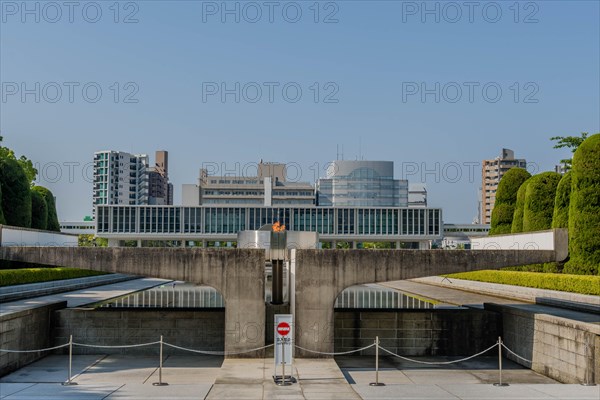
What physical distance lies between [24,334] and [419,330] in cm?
1606

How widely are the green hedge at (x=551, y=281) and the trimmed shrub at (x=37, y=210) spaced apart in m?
34.3

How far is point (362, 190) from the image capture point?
611 feet

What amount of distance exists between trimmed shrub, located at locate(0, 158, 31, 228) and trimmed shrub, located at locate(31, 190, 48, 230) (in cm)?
568

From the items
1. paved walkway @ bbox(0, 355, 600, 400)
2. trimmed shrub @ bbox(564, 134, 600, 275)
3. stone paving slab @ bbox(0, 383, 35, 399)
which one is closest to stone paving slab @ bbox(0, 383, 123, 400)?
paved walkway @ bbox(0, 355, 600, 400)

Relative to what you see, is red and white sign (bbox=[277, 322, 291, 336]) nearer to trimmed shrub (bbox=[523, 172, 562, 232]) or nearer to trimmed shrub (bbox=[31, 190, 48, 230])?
trimmed shrub (bbox=[523, 172, 562, 232])

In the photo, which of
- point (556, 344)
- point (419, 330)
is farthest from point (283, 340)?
point (419, 330)

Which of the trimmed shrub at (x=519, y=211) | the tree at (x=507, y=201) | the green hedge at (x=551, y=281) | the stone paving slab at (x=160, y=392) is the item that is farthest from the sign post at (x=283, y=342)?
the tree at (x=507, y=201)

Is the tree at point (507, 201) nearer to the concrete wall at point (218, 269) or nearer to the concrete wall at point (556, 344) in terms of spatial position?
the concrete wall at point (556, 344)

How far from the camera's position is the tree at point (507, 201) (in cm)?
5362

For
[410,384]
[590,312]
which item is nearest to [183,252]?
[410,384]

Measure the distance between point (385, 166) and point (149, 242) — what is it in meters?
86.9

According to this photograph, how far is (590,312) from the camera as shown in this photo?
30625mm

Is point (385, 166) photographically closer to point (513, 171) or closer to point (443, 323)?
point (513, 171)

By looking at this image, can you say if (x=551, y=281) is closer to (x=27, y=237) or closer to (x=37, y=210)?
(x=27, y=237)
